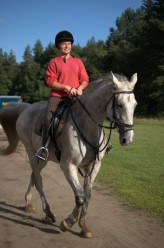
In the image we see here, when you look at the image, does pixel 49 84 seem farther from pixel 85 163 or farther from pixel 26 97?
pixel 26 97

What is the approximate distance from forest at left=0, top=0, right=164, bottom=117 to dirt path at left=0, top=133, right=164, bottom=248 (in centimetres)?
1761

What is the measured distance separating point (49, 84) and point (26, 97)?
7281cm

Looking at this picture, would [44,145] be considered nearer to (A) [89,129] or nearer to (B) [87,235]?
(A) [89,129]

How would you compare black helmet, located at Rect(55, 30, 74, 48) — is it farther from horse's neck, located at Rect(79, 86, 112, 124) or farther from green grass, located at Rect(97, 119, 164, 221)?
green grass, located at Rect(97, 119, 164, 221)

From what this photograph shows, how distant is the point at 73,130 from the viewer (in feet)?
17.8

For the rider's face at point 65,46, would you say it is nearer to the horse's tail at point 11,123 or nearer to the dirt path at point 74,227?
the horse's tail at point 11,123

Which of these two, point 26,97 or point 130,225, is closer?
point 130,225

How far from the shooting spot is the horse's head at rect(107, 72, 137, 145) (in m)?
4.69

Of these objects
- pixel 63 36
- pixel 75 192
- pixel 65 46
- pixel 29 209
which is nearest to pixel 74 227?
pixel 75 192

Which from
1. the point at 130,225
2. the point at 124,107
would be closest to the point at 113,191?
the point at 130,225

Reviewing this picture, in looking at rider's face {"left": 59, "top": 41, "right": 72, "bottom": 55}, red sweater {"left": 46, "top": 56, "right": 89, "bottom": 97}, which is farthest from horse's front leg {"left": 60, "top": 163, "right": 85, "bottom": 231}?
rider's face {"left": 59, "top": 41, "right": 72, "bottom": 55}

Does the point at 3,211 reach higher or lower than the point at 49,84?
lower

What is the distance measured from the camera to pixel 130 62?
170ft

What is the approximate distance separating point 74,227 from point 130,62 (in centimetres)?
4742
